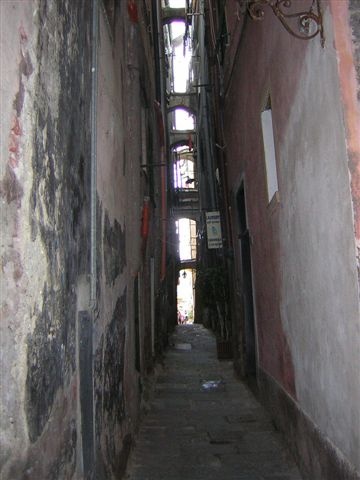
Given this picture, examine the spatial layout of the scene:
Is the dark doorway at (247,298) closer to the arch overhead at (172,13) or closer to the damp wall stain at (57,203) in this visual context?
the damp wall stain at (57,203)

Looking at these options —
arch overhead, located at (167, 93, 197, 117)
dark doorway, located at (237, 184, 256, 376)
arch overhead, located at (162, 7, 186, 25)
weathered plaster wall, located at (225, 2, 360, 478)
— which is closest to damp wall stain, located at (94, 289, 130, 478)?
weathered plaster wall, located at (225, 2, 360, 478)

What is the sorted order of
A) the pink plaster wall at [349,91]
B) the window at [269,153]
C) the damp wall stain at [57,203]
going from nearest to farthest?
the damp wall stain at [57,203] < the pink plaster wall at [349,91] < the window at [269,153]

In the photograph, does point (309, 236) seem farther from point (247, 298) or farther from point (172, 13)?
point (172, 13)

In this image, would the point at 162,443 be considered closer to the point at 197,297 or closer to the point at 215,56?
the point at 215,56

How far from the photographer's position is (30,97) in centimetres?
214

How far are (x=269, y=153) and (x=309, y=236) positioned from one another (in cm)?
216

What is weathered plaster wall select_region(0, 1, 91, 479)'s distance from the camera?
6.20ft

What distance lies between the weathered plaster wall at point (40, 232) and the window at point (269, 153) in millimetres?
2967

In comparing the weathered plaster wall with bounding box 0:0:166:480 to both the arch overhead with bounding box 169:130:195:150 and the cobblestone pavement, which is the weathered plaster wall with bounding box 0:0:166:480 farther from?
the arch overhead with bounding box 169:130:195:150

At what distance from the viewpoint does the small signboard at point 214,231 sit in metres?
10.4

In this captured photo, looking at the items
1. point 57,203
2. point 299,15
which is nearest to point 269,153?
point 299,15

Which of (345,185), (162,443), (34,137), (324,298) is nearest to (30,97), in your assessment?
(34,137)

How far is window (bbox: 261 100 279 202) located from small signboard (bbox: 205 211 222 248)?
476 centimetres

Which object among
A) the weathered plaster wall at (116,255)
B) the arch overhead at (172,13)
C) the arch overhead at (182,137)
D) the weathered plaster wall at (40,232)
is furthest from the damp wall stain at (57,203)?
the arch overhead at (182,137)
